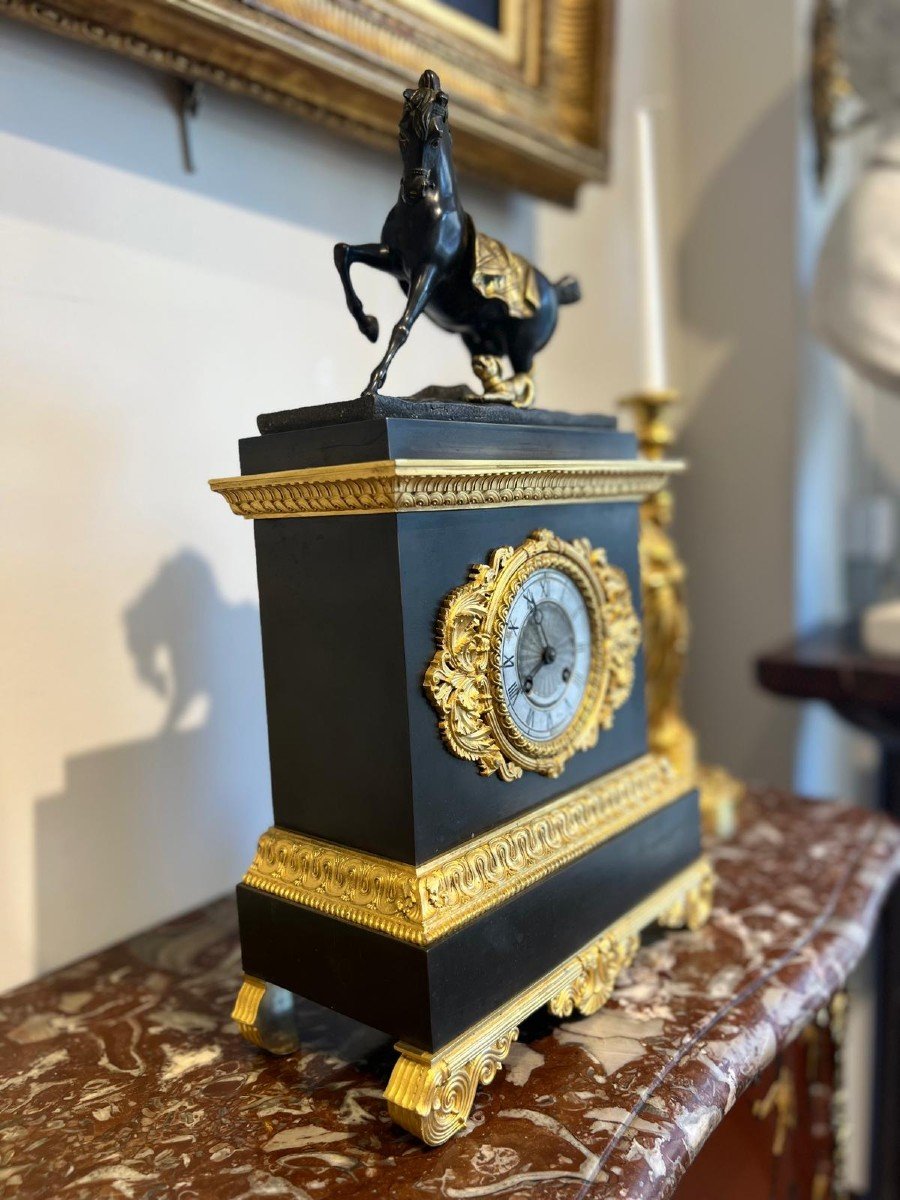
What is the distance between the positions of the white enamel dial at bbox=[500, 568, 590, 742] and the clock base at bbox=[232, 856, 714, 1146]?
174 mm

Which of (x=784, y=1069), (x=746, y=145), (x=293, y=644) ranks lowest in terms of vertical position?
(x=784, y=1069)

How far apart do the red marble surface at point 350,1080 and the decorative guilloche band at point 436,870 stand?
0.43ft

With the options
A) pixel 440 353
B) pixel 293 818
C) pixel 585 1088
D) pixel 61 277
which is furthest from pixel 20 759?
pixel 440 353

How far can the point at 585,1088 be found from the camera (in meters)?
0.58

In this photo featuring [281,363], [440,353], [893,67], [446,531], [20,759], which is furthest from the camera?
[893,67]

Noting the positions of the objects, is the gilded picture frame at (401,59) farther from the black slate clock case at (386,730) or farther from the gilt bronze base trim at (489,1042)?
the gilt bronze base trim at (489,1042)

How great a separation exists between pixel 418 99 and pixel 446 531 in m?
0.29

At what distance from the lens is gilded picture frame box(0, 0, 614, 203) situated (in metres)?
0.71

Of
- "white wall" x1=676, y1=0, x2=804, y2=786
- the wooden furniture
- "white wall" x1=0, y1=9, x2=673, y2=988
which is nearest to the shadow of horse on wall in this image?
"white wall" x1=0, y1=9, x2=673, y2=988

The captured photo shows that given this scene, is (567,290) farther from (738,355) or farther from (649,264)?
(738,355)

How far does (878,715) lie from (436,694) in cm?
84

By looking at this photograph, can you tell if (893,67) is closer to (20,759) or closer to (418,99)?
(418,99)

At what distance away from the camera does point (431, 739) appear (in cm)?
56

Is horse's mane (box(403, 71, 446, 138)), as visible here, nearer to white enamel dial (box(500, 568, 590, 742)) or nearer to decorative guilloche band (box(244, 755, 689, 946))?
white enamel dial (box(500, 568, 590, 742))
